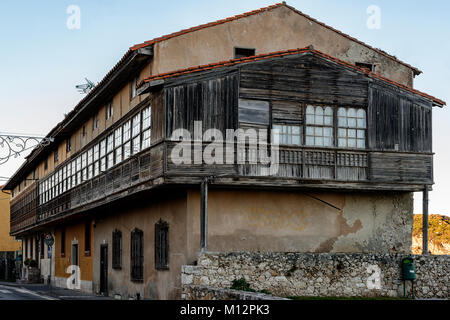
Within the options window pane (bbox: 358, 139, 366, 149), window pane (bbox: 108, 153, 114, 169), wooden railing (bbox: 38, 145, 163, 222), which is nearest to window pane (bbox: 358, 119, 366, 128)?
window pane (bbox: 358, 139, 366, 149)

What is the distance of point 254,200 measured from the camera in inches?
790

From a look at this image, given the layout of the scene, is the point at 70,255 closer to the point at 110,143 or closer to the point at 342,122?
the point at 110,143

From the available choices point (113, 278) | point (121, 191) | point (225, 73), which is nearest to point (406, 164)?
point (225, 73)

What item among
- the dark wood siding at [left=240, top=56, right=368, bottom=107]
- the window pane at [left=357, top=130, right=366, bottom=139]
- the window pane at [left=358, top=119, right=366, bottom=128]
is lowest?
the window pane at [left=357, top=130, right=366, bottom=139]

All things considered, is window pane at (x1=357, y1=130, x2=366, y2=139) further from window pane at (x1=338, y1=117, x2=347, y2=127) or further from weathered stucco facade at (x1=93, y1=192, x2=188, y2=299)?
weathered stucco facade at (x1=93, y1=192, x2=188, y2=299)

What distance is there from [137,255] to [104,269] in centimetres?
510

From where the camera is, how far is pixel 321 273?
59.9ft

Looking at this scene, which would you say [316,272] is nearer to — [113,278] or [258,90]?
[258,90]

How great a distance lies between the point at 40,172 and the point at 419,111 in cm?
2915

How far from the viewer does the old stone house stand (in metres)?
19.1

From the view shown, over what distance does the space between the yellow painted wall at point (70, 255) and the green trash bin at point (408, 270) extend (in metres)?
16.3

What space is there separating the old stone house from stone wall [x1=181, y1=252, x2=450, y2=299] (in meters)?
1.28
